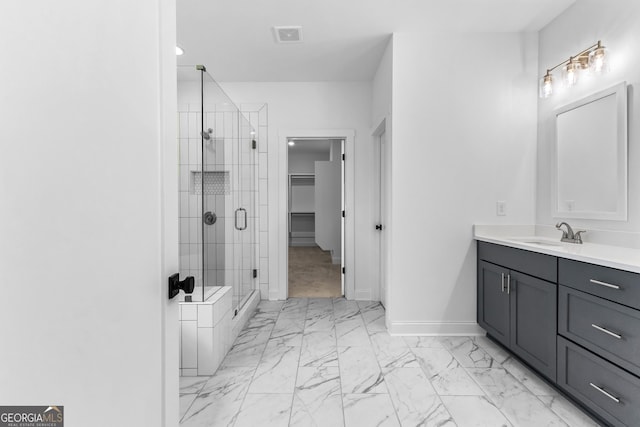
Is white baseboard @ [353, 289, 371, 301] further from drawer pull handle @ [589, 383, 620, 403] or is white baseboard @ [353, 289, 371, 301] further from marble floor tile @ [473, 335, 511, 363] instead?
drawer pull handle @ [589, 383, 620, 403]

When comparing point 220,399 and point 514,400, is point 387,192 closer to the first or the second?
point 514,400

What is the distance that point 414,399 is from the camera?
1.82 m

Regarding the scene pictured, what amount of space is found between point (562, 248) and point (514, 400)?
932 mm

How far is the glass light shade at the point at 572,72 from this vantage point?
229 centimetres

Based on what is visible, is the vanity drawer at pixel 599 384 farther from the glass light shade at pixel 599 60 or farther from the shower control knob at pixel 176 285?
the shower control knob at pixel 176 285

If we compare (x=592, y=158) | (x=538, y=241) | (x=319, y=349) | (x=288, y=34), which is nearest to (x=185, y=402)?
(x=319, y=349)

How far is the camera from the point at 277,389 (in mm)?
1923

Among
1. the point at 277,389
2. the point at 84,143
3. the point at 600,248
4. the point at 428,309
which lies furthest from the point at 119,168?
the point at 428,309

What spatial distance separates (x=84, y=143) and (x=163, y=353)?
0.54m

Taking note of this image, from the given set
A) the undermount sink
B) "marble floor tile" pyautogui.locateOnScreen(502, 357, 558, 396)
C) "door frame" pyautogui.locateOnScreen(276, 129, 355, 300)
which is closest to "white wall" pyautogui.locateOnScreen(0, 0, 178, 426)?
"marble floor tile" pyautogui.locateOnScreen(502, 357, 558, 396)

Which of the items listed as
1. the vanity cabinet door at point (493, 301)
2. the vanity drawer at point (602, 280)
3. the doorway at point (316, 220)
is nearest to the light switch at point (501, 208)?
the vanity cabinet door at point (493, 301)

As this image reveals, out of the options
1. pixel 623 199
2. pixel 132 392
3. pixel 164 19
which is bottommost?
pixel 132 392

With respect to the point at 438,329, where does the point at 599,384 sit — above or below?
above

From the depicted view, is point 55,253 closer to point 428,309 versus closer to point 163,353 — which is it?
point 163,353
